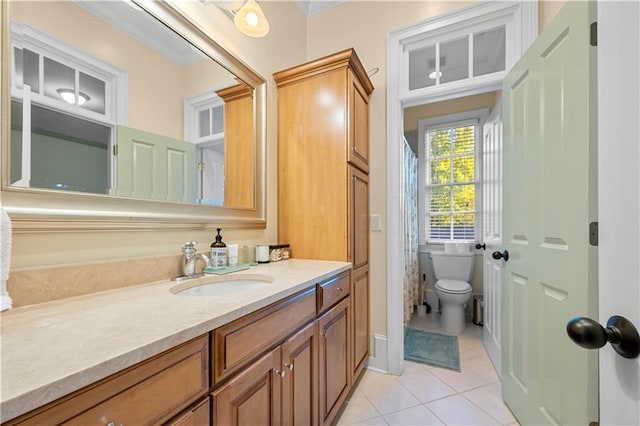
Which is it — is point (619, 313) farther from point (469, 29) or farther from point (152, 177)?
point (469, 29)

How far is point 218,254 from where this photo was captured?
50.1 inches

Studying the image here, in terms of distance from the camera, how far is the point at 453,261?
115 inches

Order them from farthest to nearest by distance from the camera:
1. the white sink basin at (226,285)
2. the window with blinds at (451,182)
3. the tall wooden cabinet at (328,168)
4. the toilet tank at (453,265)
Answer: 1. the window with blinds at (451,182)
2. the toilet tank at (453,265)
3. the tall wooden cabinet at (328,168)
4. the white sink basin at (226,285)

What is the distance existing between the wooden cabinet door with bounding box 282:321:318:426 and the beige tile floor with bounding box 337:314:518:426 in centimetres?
50

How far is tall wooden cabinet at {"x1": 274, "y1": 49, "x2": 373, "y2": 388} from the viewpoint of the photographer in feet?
5.31

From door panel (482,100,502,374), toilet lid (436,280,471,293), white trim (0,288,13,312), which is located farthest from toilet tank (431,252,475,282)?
white trim (0,288,13,312)

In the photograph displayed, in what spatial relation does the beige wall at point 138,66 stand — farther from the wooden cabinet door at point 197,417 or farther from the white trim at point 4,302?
the wooden cabinet door at point 197,417

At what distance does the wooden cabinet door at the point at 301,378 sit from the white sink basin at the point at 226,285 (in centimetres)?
27

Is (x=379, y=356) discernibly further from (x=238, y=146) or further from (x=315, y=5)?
(x=315, y=5)

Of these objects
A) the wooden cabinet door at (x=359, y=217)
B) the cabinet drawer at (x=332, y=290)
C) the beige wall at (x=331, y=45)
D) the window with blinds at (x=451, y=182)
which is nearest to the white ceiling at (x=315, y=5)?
the beige wall at (x=331, y=45)

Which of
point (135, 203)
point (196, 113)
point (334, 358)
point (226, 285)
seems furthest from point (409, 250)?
point (135, 203)

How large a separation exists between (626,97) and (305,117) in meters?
1.54

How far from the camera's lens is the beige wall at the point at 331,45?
1476 millimetres

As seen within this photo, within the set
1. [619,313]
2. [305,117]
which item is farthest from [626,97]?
[305,117]
